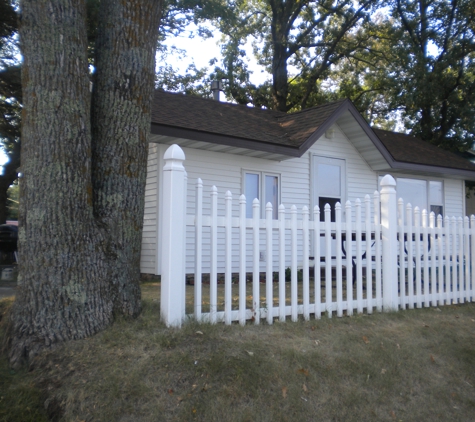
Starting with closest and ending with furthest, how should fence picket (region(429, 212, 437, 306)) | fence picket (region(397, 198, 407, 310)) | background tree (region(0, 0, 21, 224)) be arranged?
1. fence picket (region(397, 198, 407, 310))
2. fence picket (region(429, 212, 437, 306))
3. background tree (region(0, 0, 21, 224))

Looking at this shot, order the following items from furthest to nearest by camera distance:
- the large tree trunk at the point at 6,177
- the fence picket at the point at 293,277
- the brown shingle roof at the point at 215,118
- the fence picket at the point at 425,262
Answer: the large tree trunk at the point at 6,177
the brown shingle roof at the point at 215,118
the fence picket at the point at 425,262
the fence picket at the point at 293,277

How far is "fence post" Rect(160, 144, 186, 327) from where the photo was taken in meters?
4.63

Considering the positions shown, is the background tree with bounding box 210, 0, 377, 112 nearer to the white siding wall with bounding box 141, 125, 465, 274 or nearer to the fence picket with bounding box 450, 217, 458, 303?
the white siding wall with bounding box 141, 125, 465, 274

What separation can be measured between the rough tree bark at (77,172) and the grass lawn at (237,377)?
0.30 meters

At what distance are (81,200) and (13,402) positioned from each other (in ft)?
5.59

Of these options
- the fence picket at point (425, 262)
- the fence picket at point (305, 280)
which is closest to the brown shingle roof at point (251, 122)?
the fence picket at point (425, 262)

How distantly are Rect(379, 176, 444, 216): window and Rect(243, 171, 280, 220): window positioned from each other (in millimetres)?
4425

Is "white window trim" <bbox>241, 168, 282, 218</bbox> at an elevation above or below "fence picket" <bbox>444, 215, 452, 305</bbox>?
above

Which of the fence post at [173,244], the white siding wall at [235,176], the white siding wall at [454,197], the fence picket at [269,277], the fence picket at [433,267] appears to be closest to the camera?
the fence post at [173,244]

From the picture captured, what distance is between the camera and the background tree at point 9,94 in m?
12.1

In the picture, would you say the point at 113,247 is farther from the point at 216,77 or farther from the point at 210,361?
the point at 216,77

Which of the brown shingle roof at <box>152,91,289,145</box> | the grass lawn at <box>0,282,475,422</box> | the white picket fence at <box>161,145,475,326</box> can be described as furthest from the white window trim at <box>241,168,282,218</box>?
the grass lawn at <box>0,282,475,422</box>

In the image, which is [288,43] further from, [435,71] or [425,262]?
[425,262]

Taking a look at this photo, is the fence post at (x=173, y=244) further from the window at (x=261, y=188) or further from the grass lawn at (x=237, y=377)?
the window at (x=261, y=188)
